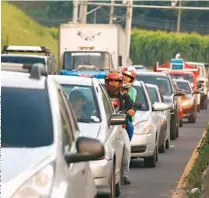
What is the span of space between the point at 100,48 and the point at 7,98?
3143cm

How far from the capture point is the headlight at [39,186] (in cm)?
684

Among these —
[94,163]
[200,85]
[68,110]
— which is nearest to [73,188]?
[68,110]

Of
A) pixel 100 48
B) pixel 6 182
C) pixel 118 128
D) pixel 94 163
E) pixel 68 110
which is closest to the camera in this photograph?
pixel 6 182

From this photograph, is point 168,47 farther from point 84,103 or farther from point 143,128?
point 84,103

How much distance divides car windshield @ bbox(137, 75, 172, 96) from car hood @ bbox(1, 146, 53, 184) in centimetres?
2055

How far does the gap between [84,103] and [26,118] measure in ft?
18.4

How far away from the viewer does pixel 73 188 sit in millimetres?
7641

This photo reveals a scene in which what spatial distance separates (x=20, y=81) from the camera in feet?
26.7

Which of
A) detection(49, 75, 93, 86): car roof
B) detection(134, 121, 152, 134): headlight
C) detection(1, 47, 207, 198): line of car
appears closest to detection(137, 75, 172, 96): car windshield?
detection(134, 121, 152, 134): headlight

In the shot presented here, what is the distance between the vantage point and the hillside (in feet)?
240

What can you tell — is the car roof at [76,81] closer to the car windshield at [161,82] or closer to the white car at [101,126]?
the white car at [101,126]

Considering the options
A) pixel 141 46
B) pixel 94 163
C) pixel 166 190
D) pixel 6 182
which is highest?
pixel 6 182

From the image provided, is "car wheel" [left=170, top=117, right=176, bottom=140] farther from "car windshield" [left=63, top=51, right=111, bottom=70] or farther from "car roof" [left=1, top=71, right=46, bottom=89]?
"car roof" [left=1, top=71, right=46, bottom=89]

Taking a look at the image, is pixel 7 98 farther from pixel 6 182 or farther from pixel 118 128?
pixel 118 128
